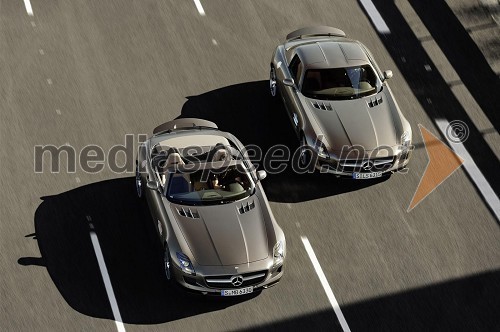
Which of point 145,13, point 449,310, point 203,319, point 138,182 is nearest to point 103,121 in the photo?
point 138,182

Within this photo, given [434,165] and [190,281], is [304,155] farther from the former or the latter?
[190,281]

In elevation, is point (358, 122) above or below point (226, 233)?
below

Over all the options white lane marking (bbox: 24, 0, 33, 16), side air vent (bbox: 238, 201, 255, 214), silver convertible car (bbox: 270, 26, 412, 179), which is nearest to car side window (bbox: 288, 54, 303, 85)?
silver convertible car (bbox: 270, 26, 412, 179)

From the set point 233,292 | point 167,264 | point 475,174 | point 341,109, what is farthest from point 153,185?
point 475,174

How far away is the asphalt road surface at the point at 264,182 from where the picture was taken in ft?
55.4

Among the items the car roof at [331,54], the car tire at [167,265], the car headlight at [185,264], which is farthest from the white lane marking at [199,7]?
the car headlight at [185,264]

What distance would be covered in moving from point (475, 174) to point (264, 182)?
424 cm

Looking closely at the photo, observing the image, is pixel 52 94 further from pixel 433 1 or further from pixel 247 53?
pixel 433 1

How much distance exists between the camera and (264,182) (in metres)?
19.3

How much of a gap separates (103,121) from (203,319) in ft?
18.3

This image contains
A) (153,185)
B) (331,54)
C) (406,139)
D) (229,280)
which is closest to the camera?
(229,280)

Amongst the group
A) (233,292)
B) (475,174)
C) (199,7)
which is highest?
(199,7)

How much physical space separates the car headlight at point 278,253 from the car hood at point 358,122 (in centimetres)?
282

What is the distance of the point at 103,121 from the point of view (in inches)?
801
